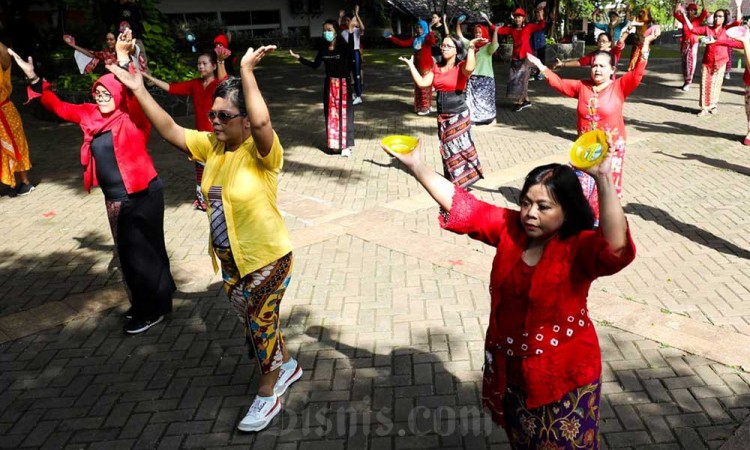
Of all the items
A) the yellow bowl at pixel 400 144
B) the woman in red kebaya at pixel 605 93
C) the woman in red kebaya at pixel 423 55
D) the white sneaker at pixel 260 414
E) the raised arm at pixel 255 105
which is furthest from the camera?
the woman in red kebaya at pixel 423 55

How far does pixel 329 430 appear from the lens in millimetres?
3664

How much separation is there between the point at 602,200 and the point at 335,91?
812 cm

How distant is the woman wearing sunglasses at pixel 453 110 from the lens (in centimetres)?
720

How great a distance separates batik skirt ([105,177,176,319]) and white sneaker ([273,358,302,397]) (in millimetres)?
1372

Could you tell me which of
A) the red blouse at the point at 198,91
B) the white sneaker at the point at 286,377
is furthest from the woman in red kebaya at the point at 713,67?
the white sneaker at the point at 286,377

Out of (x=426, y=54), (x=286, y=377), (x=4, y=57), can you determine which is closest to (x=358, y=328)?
(x=286, y=377)

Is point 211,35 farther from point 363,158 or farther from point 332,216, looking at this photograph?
point 332,216

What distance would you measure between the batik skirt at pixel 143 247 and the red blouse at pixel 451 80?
3634 mm

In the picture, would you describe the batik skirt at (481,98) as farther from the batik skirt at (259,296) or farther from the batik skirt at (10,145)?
the batik skirt at (259,296)

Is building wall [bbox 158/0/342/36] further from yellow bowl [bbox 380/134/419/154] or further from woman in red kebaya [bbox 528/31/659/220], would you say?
yellow bowl [bbox 380/134/419/154]

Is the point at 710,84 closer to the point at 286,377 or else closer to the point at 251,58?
the point at 286,377

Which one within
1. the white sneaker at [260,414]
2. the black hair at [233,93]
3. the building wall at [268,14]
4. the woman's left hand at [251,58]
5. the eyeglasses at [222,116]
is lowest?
the white sneaker at [260,414]

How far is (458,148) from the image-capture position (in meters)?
7.50

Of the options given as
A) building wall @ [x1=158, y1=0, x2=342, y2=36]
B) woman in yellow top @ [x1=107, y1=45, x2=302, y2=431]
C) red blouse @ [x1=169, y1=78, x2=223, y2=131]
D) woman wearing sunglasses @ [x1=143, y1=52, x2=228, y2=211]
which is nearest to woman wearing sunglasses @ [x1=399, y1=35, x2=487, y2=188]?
woman wearing sunglasses @ [x1=143, y1=52, x2=228, y2=211]
